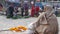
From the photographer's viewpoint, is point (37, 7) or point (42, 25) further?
point (37, 7)

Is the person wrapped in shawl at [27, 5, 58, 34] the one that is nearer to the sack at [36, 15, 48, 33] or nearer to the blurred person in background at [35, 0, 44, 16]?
the sack at [36, 15, 48, 33]

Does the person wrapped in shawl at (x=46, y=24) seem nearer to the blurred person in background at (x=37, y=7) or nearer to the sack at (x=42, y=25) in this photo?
the sack at (x=42, y=25)

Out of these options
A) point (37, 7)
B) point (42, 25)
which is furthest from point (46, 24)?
point (37, 7)

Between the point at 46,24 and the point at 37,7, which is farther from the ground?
the point at 46,24

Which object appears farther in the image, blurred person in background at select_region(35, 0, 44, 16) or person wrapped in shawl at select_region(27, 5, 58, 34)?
blurred person in background at select_region(35, 0, 44, 16)

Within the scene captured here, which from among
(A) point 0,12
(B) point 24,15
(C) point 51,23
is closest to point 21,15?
(B) point 24,15

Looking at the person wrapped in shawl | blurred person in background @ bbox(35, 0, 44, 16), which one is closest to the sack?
the person wrapped in shawl

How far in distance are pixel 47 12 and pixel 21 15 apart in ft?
45.8

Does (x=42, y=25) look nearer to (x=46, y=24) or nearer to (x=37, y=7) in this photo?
(x=46, y=24)

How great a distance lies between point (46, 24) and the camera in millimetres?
4316

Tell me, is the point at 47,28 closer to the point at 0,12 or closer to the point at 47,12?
the point at 47,12

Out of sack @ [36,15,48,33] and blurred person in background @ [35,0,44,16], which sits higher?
sack @ [36,15,48,33]

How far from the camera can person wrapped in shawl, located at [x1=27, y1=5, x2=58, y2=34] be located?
166 inches

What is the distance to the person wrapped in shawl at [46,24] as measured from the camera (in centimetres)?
421
